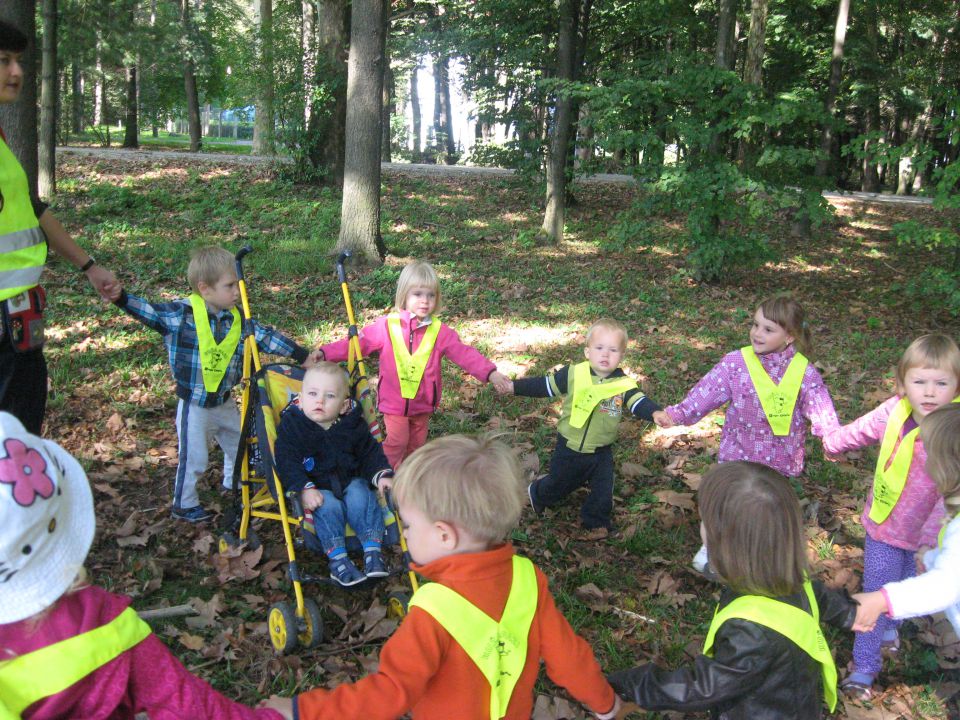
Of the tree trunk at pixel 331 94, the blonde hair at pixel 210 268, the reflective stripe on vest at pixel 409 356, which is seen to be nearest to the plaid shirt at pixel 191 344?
the blonde hair at pixel 210 268

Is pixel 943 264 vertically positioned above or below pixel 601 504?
above

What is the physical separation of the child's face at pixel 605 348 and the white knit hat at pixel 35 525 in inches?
134

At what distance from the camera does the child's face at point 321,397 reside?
411 cm

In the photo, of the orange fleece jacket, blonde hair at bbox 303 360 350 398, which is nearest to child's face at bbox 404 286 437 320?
blonde hair at bbox 303 360 350 398

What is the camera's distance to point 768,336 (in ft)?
14.6

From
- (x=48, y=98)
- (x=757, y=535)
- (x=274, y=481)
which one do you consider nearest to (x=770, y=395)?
(x=757, y=535)

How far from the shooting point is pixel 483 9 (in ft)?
44.3

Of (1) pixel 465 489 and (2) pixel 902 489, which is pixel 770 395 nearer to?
(2) pixel 902 489

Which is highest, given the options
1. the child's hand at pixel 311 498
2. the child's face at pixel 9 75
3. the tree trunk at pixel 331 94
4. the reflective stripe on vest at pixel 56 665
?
the tree trunk at pixel 331 94

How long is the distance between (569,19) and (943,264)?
7.82m

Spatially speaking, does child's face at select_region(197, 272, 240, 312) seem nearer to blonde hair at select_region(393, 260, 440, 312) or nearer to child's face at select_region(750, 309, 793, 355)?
blonde hair at select_region(393, 260, 440, 312)

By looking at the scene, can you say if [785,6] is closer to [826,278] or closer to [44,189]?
[826,278]

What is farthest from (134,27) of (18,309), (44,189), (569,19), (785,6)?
(18,309)

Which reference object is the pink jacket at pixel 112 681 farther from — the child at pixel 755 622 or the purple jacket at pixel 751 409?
the purple jacket at pixel 751 409
